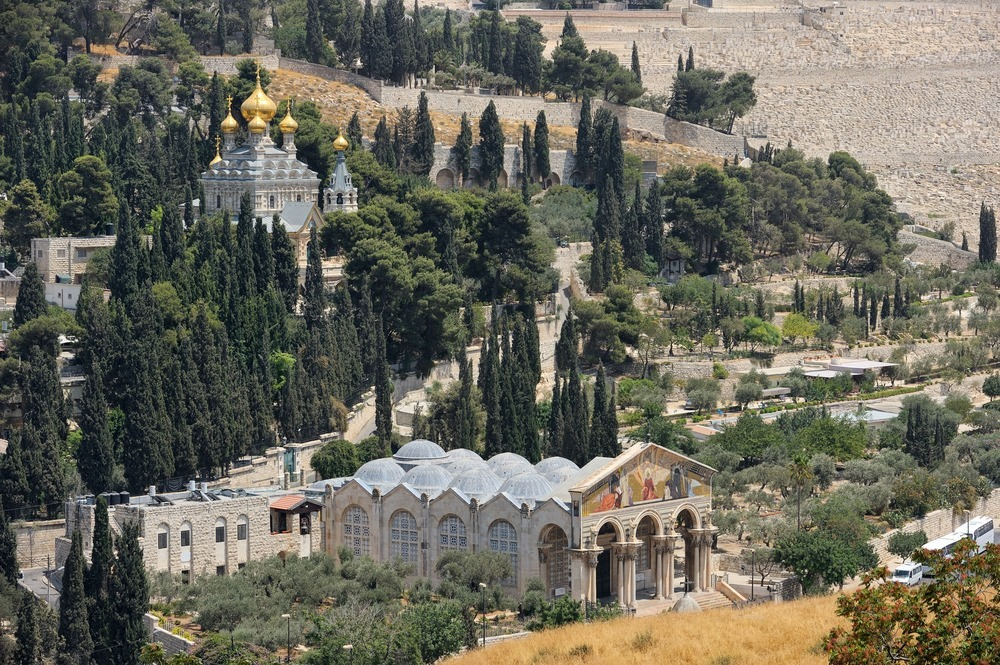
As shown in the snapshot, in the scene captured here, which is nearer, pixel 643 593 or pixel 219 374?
pixel 643 593

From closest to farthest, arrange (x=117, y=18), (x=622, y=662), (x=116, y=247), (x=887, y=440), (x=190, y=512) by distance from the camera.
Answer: (x=622, y=662), (x=190, y=512), (x=116, y=247), (x=887, y=440), (x=117, y=18)

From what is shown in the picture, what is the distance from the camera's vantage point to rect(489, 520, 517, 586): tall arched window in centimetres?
5612

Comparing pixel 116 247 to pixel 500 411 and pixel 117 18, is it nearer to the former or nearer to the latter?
pixel 500 411

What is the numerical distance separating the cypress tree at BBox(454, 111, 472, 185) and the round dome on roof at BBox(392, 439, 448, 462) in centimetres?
3343

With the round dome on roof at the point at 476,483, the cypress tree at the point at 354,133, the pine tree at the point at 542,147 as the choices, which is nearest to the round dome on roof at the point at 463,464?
the round dome on roof at the point at 476,483

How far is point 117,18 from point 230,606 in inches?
2099

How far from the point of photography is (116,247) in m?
67.6

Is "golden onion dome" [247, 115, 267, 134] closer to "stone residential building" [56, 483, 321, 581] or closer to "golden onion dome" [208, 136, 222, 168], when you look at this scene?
"golden onion dome" [208, 136, 222, 168]

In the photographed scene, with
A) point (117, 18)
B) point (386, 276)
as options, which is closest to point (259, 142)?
point (386, 276)

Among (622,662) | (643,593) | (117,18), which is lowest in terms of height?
(643,593)

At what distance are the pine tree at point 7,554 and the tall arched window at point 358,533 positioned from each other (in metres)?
8.21

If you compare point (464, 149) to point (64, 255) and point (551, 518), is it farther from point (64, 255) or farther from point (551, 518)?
point (551, 518)

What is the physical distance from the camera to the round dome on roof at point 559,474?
58.5 metres

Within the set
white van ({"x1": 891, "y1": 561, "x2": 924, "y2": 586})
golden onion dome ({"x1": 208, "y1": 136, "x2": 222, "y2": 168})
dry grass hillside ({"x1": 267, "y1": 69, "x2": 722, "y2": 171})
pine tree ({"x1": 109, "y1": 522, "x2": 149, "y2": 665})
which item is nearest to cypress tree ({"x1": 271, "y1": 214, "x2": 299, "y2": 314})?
golden onion dome ({"x1": 208, "y1": 136, "x2": 222, "y2": 168})
